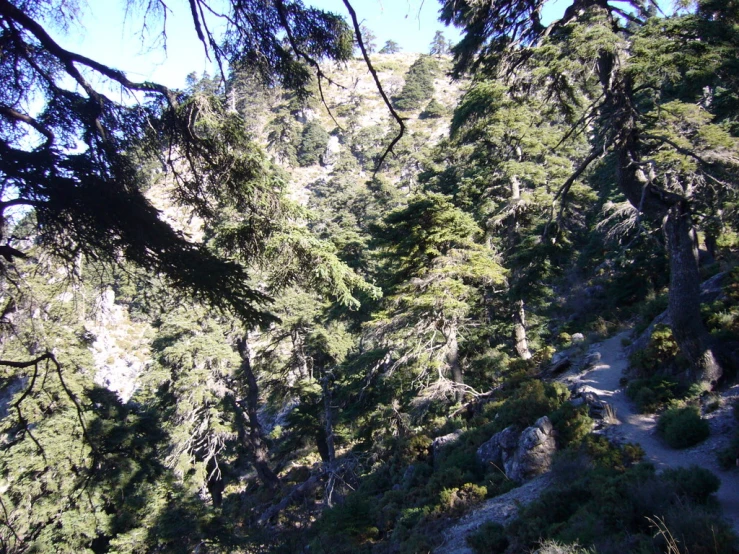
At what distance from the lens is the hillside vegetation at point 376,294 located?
3846mm

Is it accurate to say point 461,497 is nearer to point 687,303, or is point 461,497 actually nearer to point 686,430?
point 686,430

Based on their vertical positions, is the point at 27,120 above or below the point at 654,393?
above

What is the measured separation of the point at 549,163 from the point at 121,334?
3843cm

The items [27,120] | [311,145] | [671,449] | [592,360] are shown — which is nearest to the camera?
[27,120]

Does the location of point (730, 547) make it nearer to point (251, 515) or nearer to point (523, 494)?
point (523, 494)

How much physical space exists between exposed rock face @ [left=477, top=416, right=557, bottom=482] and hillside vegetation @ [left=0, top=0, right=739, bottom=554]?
4 centimetres

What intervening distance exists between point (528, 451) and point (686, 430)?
247 centimetres

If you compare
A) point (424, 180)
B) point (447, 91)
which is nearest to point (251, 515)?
point (424, 180)

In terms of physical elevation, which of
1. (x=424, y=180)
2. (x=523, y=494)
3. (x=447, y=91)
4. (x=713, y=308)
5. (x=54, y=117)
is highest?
(x=447, y=91)

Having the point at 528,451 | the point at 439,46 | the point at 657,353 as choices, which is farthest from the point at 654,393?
the point at 439,46

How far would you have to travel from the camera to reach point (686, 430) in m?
6.07

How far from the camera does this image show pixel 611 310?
1681cm

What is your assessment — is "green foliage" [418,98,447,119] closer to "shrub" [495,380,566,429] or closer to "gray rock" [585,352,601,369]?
"gray rock" [585,352,601,369]

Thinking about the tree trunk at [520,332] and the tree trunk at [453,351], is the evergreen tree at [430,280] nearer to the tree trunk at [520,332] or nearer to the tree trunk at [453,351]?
the tree trunk at [453,351]
